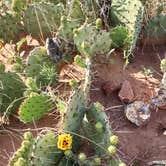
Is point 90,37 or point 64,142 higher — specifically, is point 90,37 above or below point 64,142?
above

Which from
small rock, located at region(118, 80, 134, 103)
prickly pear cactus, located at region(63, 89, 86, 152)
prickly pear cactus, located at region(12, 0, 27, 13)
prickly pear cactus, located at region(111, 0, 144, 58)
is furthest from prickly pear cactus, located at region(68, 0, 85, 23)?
prickly pear cactus, located at region(63, 89, 86, 152)

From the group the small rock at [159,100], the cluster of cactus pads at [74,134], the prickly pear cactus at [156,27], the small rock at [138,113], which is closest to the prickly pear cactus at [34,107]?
the cluster of cactus pads at [74,134]

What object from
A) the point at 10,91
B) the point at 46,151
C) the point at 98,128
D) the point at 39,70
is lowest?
the point at 46,151

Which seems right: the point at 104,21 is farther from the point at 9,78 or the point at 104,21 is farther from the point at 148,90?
the point at 9,78

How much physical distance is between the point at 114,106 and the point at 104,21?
2.48ft

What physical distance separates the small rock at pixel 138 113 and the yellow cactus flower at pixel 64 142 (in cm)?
57

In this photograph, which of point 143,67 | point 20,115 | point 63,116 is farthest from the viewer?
point 143,67

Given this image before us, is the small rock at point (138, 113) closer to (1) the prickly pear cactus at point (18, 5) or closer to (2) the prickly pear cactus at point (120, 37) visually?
(2) the prickly pear cactus at point (120, 37)

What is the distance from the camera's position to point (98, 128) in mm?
2682

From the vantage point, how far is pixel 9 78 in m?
3.11

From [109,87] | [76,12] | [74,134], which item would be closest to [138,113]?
[109,87]

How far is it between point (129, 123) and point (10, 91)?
78 centimetres

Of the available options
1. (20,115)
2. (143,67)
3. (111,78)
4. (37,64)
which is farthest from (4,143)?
(143,67)

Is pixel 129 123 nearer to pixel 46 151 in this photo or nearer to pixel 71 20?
pixel 46 151
